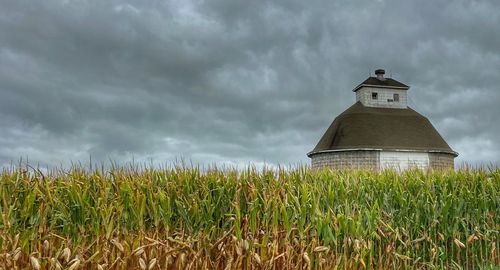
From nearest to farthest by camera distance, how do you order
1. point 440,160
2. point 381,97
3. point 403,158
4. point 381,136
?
point 403,158, point 440,160, point 381,136, point 381,97

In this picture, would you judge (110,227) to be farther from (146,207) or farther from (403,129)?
(403,129)

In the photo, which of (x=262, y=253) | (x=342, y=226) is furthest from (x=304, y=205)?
(x=262, y=253)

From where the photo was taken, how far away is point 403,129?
36750mm

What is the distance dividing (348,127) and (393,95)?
23.3 feet

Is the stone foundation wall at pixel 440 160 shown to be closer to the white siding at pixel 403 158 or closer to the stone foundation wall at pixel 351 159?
the white siding at pixel 403 158

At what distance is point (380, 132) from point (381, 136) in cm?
73

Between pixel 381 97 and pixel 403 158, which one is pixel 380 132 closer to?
pixel 403 158

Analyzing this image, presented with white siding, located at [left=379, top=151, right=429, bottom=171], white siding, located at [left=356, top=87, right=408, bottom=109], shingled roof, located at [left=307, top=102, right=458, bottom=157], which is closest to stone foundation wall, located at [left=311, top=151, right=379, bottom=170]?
shingled roof, located at [left=307, top=102, right=458, bottom=157]

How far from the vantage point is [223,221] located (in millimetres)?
8109

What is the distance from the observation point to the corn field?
21.2 feet

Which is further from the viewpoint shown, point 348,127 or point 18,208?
point 348,127

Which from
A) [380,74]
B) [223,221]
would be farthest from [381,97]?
[223,221]

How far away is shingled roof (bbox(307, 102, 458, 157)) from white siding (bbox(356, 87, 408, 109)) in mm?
566

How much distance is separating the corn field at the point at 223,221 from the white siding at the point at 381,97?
29.5m
